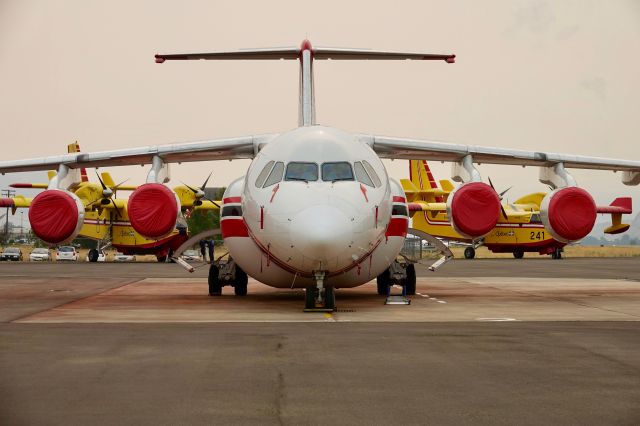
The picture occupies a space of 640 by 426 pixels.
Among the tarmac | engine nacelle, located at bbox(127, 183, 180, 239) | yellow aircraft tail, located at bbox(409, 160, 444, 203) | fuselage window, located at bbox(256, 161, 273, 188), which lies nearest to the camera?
the tarmac

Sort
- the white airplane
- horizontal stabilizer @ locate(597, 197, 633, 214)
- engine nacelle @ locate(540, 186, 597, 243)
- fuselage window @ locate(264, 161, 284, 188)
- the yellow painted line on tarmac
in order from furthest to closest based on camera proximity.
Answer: horizontal stabilizer @ locate(597, 197, 633, 214) < engine nacelle @ locate(540, 186, 597, 243) < fuselage window @ locate(264, 161, 284, 188) < the white airplane < the yellow painted line on tarmac

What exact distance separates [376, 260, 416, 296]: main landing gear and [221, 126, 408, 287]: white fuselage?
3.04m

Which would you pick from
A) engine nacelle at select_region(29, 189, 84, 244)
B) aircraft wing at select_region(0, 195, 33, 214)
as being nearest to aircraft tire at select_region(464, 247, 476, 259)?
aircraft wing at select_region(0, 195, 33, 214)

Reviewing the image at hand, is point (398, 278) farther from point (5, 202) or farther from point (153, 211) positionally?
point (5, 202)

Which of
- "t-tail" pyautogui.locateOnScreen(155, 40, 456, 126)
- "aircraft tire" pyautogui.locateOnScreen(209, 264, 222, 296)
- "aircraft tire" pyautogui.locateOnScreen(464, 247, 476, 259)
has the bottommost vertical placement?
"aircraft tire" pyautogui.locateOnScreen(464, 247, 476, 259)

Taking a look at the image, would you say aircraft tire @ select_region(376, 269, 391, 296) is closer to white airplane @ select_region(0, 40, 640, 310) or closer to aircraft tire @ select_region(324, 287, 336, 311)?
white airplane @ select_region(0, 40, 640, 310)

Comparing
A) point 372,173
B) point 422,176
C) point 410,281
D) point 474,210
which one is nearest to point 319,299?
point 372,173

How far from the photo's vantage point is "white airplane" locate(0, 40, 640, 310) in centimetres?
1488

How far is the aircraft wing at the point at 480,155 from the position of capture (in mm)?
20328

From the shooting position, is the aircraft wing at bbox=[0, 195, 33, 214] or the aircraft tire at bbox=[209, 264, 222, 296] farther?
the aircraft wing at bbox=[0, 195, 33, 214]

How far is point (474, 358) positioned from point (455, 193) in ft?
31.6

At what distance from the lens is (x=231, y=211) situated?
18.3 m

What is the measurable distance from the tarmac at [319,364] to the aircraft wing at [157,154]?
3.88 meters

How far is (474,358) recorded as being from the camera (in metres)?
9.79
